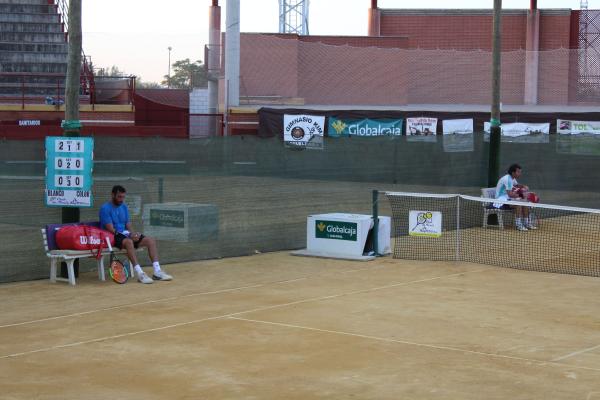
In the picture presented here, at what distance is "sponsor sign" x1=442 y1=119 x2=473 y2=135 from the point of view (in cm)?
3791

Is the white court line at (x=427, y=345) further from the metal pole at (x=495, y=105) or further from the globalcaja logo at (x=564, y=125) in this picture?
the globalcaja logo at (x=564, y=125)

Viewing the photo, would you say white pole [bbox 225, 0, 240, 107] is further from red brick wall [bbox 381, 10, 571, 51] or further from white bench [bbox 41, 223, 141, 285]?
white bench [bbox 41, 223, 141, 285]

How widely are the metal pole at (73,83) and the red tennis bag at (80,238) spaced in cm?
62

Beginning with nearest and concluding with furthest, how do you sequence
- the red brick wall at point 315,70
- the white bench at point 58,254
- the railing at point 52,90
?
the white bench at point 58,254, the railing at point 52,90, the red brick wall at point 315,70

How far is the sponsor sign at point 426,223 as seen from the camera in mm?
17359

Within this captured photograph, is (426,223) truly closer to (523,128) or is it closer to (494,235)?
(494,235)

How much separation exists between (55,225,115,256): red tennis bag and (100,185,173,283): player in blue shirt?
26 cm

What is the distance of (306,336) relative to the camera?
10.8 m

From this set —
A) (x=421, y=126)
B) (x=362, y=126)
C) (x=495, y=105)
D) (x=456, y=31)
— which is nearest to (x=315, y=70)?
(x=362, y=126)

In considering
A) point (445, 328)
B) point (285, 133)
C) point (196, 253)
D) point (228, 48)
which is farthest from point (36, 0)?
point (445, 328)

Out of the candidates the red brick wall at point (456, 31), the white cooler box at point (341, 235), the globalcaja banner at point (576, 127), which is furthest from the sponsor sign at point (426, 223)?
the red brick wall at point (456, 31)

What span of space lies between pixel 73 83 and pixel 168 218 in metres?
2.97

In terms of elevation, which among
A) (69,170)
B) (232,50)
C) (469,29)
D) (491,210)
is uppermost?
(469,29)

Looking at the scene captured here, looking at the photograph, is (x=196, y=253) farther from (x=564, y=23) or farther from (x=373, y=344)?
(x=564, y=23)
